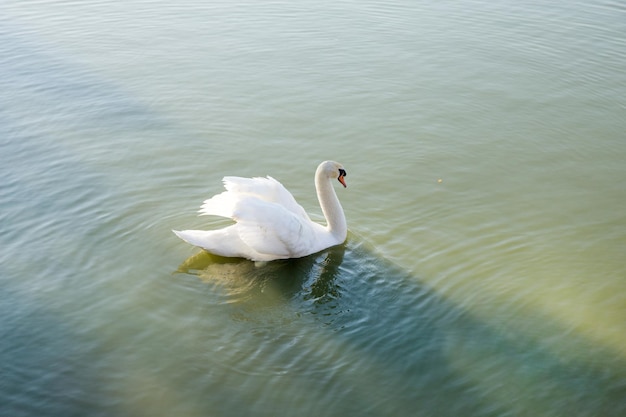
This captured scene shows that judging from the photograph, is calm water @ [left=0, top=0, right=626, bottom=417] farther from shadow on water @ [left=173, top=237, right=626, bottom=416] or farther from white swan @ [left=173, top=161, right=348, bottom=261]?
white swan @ [left=173, top=161, right=348, bottom=261]

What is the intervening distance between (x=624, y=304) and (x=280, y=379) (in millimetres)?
3675

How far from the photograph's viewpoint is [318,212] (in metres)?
10.4

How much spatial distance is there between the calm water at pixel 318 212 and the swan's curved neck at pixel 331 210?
9.4 inches

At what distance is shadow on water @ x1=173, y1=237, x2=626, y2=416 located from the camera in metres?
7.12

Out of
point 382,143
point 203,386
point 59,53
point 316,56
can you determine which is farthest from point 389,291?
point 59,53

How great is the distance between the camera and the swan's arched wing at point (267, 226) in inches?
347

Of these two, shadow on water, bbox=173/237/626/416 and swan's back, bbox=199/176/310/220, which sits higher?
swan's back, bbox=199/176/310/220

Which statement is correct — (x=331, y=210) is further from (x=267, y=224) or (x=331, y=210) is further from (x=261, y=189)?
(x=267, y=224)

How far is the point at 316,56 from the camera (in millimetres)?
15281

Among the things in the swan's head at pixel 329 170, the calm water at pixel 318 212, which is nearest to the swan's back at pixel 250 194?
the swan's head at pixel 329 170

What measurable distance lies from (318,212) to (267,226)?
1.71 m

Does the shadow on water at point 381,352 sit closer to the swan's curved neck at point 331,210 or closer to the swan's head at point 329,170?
the swan's curved neck at point 331,210

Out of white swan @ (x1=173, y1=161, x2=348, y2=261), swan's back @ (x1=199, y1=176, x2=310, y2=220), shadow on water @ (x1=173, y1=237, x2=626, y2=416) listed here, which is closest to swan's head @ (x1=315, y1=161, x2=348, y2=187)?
white swan @ (x1=173, y1=161, x2=348, y2=261)

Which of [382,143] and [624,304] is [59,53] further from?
[624,304]
